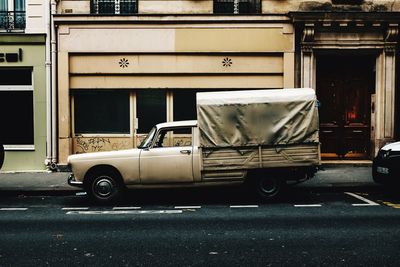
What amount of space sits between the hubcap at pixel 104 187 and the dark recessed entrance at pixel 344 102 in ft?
27.1

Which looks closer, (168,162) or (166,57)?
(168,162)

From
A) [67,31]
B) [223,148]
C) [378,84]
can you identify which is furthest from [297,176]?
[67,31]

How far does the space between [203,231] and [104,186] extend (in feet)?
11.3

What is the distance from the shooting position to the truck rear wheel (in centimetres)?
1048

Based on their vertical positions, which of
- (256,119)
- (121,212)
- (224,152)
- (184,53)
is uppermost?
(184,53)

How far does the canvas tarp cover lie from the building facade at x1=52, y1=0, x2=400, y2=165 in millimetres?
5014

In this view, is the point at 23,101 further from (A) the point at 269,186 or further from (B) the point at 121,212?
(A) the point at 269,186

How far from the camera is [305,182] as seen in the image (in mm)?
13016

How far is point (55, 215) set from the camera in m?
9.28

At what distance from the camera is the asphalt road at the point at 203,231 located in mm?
6238

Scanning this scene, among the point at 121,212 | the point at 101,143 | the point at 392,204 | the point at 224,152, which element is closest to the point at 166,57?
the point at 101,143

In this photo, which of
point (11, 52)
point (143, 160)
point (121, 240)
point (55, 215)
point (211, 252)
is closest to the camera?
point (211, 252)

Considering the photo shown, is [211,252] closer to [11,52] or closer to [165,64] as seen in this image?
A: [165,64]

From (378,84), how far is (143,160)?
891 centimetres
